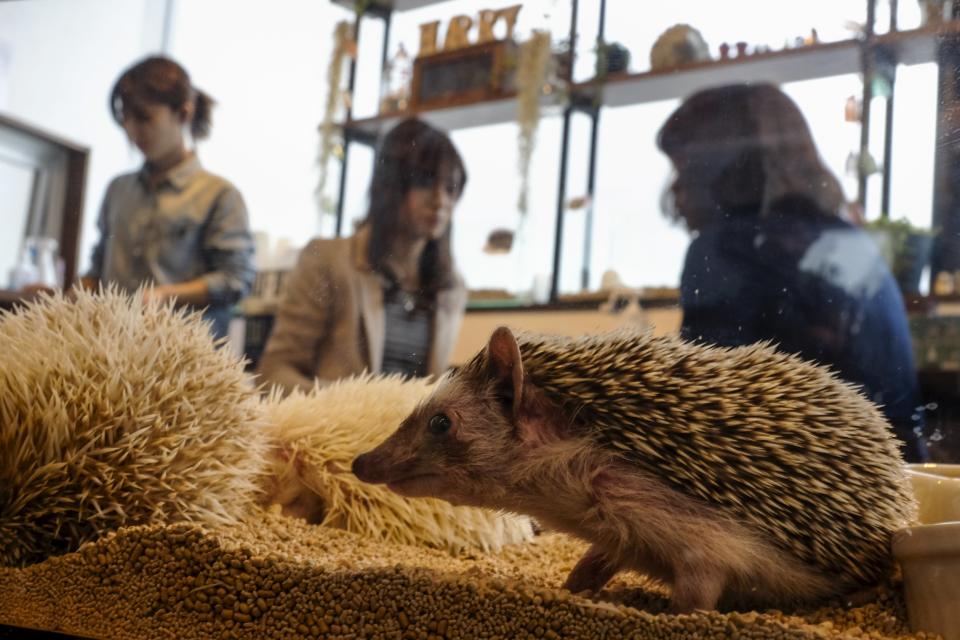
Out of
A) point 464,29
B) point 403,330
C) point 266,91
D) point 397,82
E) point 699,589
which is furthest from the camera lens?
point 266,91

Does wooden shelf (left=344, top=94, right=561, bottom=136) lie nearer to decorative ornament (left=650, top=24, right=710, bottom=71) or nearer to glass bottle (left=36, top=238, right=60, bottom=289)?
decorative ornament (left=650, top=24, right=710, bottom=71)

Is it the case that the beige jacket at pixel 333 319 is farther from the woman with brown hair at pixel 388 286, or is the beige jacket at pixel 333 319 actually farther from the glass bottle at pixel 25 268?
the glass bottle at pixel 25 268

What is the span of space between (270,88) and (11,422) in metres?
1.12

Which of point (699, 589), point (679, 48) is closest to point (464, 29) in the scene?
point (679, 48)

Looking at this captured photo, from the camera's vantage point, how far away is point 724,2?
1759mm

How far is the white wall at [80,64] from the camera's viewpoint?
7.97 feet

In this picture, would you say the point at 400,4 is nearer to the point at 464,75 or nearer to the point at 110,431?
the point at 464,75

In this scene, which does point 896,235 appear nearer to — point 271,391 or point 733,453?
point 733,453

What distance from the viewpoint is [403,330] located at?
6.36 feet

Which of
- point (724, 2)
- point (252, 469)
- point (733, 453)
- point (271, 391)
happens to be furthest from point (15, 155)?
point (733, 453)

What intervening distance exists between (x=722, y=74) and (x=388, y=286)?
2.70 feet

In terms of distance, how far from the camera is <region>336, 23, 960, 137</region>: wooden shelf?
166cm

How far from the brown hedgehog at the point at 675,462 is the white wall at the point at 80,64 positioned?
56.8 inches

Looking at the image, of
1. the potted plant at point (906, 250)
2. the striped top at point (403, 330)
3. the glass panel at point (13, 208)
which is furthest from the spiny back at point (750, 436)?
the glass panel at point (13, 208)
